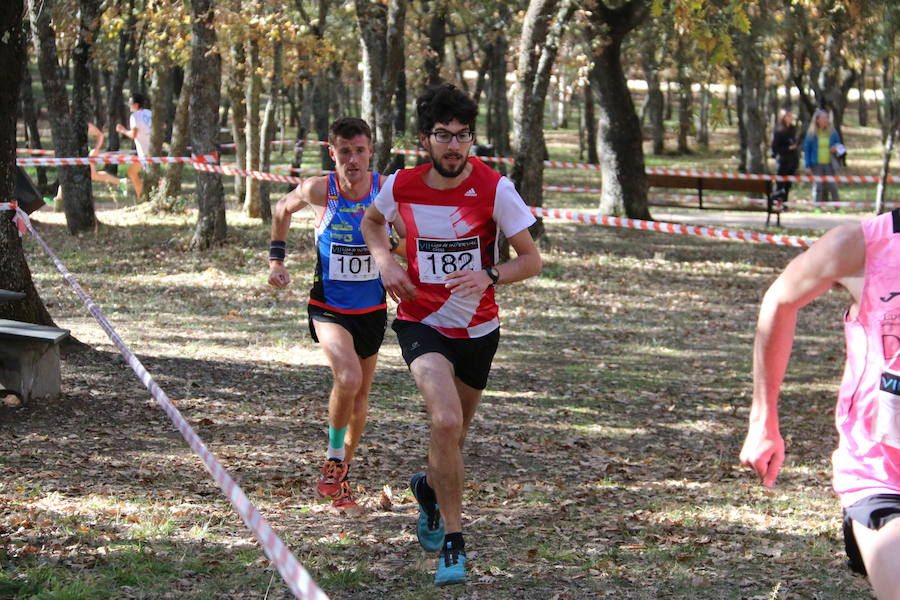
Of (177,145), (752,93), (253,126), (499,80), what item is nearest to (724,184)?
(253,126)

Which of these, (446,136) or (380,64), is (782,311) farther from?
(380,64)

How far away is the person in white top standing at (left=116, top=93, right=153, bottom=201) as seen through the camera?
21.8 metres

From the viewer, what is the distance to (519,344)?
11797mm

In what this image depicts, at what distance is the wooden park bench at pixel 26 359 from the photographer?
7.80m

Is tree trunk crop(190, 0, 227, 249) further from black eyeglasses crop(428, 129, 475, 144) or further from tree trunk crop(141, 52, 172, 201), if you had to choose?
black eyeglasses crop(428, 129, 475, 144)

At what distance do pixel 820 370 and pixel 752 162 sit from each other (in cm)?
2189

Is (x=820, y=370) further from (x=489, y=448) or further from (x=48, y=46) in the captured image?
(x=48, y=46)

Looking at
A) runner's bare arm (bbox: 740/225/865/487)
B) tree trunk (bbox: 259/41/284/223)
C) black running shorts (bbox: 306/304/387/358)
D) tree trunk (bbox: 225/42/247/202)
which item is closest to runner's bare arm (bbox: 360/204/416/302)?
black running shorts (bbox: 306/304/387/358)

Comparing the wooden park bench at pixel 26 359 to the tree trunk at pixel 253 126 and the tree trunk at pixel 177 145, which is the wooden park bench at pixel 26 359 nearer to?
the tree trunk at pixel 253 126

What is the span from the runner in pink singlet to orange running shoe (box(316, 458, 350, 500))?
3455 millimetres

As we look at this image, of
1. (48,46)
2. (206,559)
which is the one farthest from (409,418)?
(48,46)

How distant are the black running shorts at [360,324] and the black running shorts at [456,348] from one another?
913 millimetres

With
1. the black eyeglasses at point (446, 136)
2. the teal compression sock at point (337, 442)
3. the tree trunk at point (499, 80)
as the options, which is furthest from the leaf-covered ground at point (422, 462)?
the tree trunk at point (499, 80)

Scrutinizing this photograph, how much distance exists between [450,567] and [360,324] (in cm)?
166
